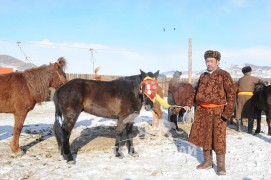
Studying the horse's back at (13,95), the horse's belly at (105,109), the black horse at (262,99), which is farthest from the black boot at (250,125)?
the horse's back at (13,95)

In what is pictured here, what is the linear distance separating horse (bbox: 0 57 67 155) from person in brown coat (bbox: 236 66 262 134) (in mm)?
5634

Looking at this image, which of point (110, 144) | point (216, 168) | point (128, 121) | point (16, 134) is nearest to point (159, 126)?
point (110, 144)

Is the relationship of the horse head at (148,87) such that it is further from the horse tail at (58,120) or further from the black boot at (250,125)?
the black boot at (250,125)

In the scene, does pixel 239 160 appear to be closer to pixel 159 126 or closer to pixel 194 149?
pixel 194 149

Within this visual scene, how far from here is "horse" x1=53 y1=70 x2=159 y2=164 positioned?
5211mm

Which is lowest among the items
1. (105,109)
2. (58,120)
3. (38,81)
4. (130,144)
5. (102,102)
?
(130,144)

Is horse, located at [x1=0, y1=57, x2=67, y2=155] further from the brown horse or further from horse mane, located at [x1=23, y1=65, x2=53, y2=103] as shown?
the brown horse

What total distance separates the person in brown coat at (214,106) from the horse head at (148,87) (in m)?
1.12

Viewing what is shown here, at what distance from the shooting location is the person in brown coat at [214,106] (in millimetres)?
4289

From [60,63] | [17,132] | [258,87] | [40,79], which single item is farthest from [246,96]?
[17,132]

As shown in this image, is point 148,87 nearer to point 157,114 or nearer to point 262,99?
point 157,114

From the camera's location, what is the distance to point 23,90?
18.5ft

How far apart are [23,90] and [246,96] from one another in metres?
6.60

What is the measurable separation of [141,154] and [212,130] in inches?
72.5
